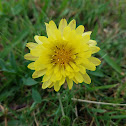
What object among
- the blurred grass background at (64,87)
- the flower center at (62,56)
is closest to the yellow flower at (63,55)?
the flower center at (62,56)

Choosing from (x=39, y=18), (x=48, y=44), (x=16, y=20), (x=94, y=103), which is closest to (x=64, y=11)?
(x=39, y=18)

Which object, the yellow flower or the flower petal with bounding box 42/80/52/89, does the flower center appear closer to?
the yellow flower

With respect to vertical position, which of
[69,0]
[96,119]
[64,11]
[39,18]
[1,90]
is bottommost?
[96,119]

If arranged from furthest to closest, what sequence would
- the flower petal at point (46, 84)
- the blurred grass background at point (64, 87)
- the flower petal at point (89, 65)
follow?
the blurred grass background at point (64, 87), the flower petal at point (46, 84), the flower petal at point (89, 65)

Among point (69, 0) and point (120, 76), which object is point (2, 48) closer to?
point (69, 0)

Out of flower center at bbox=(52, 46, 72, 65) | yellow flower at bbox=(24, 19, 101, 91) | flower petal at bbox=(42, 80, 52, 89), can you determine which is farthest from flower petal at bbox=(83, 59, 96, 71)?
flower petal at bbox=(42, 80, 52, 89)

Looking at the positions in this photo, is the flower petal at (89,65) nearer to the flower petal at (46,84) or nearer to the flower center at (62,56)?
the flower center at (62,56)
